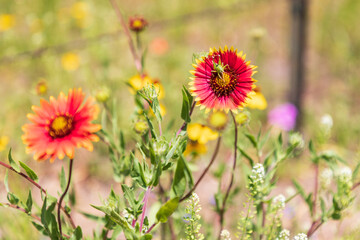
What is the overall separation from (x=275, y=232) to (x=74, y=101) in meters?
0.61

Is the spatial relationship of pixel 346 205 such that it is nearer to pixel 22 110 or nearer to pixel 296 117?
pixel 296 117

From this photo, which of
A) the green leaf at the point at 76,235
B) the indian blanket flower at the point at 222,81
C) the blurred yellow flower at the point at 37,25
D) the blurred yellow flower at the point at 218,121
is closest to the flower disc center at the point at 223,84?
the indian blanket flower at the point at 222,81

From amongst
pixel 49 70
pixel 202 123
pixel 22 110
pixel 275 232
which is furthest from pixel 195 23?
pixel 275 232

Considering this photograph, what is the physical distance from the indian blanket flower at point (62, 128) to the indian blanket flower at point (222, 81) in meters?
0.22

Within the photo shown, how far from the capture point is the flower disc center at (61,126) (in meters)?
0.79

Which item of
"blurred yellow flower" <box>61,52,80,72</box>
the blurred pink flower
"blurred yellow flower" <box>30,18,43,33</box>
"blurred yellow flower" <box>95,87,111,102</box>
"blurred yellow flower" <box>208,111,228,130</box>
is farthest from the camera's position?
"blurred yellow flower" <box>30,18,43,33</box>

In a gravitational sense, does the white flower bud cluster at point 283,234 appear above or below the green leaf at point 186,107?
below

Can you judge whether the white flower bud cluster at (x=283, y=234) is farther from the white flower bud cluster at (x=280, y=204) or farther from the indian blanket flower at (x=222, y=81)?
the indian blanket flower at (x=222, y=81)

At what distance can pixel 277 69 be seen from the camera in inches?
116

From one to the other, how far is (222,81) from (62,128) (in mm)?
359

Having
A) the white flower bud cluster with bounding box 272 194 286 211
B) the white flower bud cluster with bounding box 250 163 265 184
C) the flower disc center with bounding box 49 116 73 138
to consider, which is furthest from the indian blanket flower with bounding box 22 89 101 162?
the white flower bud cluster with bounding box 272 194 286 211

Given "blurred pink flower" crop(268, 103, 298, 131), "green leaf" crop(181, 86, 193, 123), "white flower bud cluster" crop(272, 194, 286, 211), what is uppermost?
"blurred pink flower" crop(268, 103, 298, 131)

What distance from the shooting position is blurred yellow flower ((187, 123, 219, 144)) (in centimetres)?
106

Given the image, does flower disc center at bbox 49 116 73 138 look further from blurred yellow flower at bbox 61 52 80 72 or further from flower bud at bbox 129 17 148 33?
blurred yellow flower at bbox 61 52 80 72
